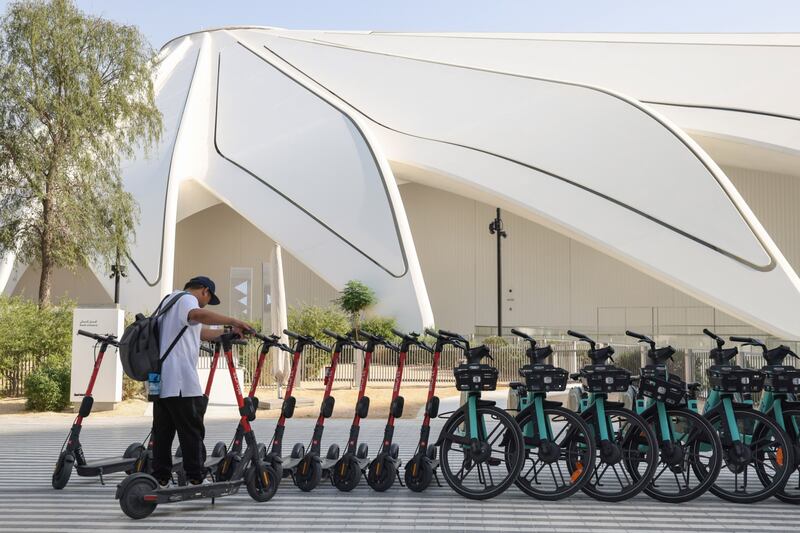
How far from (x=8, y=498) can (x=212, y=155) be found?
2329 cm

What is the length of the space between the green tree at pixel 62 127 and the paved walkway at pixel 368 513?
1289 centimetres

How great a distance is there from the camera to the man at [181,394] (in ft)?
19.2

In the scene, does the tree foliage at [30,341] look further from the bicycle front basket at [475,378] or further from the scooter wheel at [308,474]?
the bicycle front basket at [475,378]

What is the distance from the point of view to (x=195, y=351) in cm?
600

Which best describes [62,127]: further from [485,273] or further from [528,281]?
[528,281]

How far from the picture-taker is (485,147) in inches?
1113

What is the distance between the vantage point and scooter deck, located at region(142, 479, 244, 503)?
5500mm

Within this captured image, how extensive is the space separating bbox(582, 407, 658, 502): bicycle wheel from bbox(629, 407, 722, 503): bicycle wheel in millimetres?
88

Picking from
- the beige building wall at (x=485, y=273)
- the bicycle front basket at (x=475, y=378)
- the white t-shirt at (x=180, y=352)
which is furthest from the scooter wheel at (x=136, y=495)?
the beige building wall at (x=485, y=273)

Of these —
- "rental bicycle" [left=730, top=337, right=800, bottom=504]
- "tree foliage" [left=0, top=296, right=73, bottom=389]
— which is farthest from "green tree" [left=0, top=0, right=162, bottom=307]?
"rental bicycle" [left=730, top=337, right=800, bottom=504]

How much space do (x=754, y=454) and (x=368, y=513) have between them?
2.86 meters

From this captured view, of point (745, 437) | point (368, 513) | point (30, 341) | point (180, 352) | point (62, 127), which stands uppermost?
point (62, 127)

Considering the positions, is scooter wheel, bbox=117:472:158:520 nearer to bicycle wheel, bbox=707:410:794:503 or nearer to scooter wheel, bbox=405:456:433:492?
scooter wheel, bbox=405:456:433:492

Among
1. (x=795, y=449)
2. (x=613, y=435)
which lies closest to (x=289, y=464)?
(x=613, y=435)
